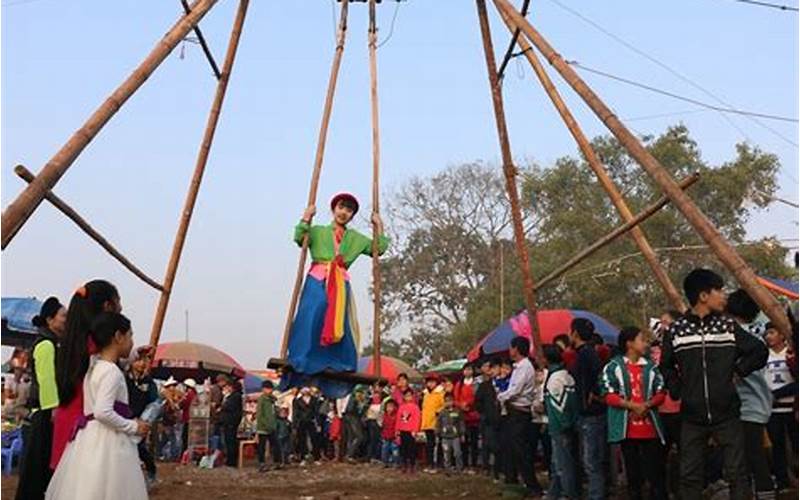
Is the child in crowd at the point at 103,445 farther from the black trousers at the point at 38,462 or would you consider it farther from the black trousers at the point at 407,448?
the black trousers at the point at 407,448

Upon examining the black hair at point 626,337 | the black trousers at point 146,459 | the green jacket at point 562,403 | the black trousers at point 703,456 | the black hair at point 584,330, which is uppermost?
the black hair at point 584,330

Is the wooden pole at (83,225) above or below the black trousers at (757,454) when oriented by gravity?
above

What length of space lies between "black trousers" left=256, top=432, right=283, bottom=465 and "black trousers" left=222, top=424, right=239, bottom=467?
0.73 m

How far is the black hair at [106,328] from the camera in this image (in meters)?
5.92

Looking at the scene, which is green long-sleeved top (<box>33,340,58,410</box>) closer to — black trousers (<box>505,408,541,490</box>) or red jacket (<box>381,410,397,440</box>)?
black trousers (<box>505,408,541,490</box>)

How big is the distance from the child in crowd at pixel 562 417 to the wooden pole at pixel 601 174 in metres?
1.47

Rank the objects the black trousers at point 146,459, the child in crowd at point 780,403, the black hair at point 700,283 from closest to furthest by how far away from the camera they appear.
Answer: the black hair at point 700,283
the child in crowd at point 780,403
the black trousers at point 146,459

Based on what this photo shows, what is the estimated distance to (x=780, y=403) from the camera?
8.45 meters

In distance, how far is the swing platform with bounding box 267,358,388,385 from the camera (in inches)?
406

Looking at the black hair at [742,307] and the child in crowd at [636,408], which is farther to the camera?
the child in crowd at [636,408]

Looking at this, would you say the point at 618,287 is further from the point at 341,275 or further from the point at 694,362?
the point at 694,362

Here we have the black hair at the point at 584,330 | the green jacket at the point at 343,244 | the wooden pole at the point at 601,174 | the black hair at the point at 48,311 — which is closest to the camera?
the black hair at the point at 48,311

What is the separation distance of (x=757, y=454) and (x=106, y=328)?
15.3 feet

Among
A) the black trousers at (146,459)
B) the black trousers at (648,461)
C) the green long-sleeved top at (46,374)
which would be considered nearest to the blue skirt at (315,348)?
the black trousers at (146,459)
